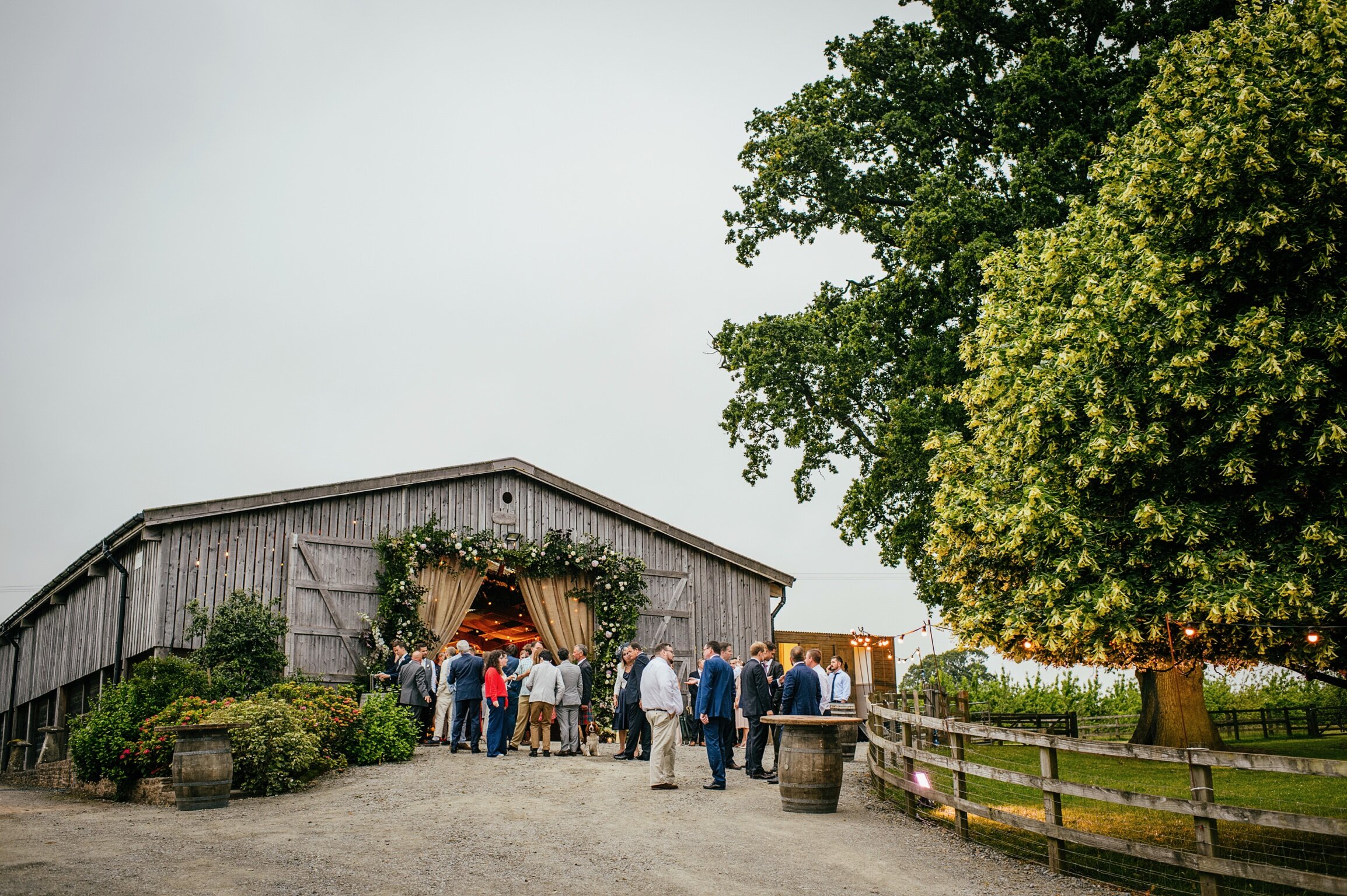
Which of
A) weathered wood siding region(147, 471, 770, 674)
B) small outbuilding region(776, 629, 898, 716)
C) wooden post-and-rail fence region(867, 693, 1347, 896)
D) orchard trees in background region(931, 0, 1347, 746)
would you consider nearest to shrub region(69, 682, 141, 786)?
weathered wood siding region(147, 471, 770, 674)

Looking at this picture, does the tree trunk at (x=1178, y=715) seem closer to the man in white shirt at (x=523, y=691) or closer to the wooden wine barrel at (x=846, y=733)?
the wooden wine barrel at (x=846, y=733)

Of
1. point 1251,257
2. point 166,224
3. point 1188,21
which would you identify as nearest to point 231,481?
point 166,224

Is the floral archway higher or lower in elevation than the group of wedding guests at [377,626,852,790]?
higher

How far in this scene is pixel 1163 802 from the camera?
6934mm

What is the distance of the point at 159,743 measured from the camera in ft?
40.7

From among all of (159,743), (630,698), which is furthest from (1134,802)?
(159,743)

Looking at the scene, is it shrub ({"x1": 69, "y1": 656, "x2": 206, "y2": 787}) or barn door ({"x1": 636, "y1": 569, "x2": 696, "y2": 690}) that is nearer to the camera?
shrub ({"x1": 69, "y1": 656, "x2": 206, "y2": 787})

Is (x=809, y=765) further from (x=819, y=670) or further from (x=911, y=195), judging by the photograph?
(x=911, y=195)

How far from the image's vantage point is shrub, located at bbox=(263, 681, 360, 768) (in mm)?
13281

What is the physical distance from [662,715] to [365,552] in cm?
851

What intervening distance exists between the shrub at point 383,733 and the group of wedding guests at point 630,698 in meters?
0.86

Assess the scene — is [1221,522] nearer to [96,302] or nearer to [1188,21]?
[1188,21]

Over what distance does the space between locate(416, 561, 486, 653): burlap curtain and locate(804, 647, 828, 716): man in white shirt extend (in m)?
6.76

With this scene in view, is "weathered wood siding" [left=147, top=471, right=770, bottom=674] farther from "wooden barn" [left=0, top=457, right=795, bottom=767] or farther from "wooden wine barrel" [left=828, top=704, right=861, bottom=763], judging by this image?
"wooden wine barrel" [left=828, top=704, right=861, bottom=763]
